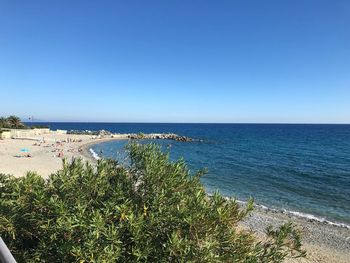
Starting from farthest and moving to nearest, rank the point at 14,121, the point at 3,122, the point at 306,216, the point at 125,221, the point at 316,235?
the point at 14,121 < the point at 3,122 < the point at 306,216 < the point at 316,235 < the point at 125,221

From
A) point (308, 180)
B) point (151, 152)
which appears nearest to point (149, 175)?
point (151, 152)

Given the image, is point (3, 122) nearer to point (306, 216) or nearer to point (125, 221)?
point (306, 216)

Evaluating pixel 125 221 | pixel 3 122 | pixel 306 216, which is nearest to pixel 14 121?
pixel 3 122

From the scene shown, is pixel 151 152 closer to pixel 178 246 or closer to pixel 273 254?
pixel 178 246

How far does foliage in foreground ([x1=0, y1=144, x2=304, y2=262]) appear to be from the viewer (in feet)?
13.5

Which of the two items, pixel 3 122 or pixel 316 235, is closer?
pixel 316 235

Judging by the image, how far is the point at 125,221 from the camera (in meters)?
4.46

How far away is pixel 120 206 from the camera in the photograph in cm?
475

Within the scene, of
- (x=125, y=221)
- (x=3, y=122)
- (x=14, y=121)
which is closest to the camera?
(x=125, y=221)

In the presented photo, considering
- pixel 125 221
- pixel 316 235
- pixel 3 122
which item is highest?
pixel 3 122

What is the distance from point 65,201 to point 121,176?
131 centimetres

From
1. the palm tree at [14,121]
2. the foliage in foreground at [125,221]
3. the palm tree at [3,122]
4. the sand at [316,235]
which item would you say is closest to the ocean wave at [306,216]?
the sand at [316,235]

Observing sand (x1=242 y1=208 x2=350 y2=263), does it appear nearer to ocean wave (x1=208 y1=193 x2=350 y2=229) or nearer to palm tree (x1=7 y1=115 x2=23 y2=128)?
ocean wave (x1=208 y1=193 x2=350 y2=229)

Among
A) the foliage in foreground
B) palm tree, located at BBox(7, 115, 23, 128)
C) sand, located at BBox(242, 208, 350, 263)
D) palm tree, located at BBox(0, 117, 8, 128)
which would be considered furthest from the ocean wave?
palm tree, located at BBox(7, 115, 23, 128)
